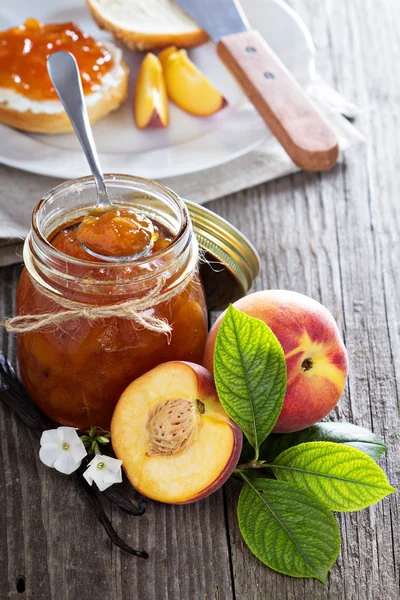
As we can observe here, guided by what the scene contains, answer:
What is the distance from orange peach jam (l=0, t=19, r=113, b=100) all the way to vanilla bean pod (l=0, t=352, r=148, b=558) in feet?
2.27

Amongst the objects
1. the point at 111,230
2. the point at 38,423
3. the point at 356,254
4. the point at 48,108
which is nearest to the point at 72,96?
the point at 111,230

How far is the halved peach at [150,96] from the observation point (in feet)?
5.63

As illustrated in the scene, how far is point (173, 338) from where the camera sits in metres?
1.11

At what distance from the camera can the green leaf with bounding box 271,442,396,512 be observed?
1.00 metres

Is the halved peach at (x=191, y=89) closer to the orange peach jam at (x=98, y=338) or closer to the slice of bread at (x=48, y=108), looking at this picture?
the slice of bread at (x=48, y=108)

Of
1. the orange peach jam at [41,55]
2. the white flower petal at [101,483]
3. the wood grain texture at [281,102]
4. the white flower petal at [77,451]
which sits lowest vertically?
the white flower petal at [101,483]

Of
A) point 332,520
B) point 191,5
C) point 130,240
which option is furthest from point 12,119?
point 332,520

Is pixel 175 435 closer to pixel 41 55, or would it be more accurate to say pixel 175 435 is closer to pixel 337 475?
pixel 337 475

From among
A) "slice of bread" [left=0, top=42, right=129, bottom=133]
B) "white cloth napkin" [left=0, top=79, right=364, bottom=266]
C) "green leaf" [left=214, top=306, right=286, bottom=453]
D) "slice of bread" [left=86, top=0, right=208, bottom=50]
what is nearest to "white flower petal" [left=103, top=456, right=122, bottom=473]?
"green leaf" [left=214, top=306, right=286, bottom=453]

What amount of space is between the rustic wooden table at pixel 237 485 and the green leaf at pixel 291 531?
0.06 meters

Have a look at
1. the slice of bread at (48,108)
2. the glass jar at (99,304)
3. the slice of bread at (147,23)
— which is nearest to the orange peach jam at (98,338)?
the glass jar at (99,304)

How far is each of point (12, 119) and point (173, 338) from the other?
77cm

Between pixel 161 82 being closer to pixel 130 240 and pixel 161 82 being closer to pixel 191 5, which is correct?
pixel 191 5

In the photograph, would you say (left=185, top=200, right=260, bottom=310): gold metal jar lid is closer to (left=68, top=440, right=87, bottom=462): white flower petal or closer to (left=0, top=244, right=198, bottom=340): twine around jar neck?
(left=0, top=244, right=198, bottom=340): twine around jar neck
